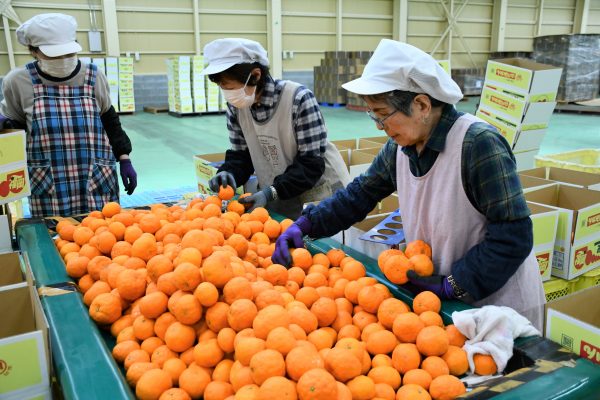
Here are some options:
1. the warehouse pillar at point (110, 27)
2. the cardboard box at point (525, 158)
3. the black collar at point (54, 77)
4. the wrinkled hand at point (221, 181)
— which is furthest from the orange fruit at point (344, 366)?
the warehouse pillar at point (110, 27)

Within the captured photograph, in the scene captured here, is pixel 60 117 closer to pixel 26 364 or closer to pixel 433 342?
pixel 26 364

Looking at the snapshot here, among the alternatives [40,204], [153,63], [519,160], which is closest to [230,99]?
[40,204]

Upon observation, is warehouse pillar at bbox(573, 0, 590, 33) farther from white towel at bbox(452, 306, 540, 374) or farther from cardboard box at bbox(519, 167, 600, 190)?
white towel at bbox(452, 306, 540, 374)

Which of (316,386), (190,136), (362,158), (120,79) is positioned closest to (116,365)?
(316,386)

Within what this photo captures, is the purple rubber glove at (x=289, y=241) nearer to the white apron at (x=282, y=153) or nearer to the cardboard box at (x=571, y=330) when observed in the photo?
the white apron at (x=282, y=153)

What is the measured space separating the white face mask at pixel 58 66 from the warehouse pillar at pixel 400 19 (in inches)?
600

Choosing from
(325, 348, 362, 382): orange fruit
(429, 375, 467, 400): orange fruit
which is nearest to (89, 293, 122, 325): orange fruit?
(325, 348, 362, 382): orange fruit

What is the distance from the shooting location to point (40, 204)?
109 inches

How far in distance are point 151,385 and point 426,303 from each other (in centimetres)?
76

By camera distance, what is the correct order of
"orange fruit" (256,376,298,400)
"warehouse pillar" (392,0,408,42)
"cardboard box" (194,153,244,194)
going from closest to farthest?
"orange fruit" (256,376,298,400), "cardboard box" (194,153,244,194), "warehouse pillar" (392,0,408,42)

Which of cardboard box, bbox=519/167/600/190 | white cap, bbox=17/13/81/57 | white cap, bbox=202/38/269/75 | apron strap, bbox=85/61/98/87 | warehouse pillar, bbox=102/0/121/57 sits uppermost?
warehouse pillar, bbox=102/0/121/57

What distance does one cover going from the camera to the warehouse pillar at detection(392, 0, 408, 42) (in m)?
16.5

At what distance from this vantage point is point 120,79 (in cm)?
1277

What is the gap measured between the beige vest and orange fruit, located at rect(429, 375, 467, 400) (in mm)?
535
